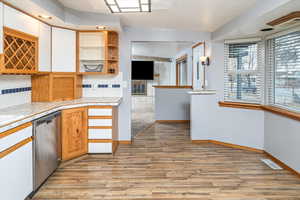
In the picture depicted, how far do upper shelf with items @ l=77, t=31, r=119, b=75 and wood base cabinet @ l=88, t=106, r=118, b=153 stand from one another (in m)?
0.78

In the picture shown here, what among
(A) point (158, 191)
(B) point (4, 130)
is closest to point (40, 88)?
(B) point (4, 130)

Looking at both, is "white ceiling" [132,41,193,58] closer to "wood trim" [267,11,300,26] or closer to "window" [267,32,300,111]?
"window" [267,32,300,111]

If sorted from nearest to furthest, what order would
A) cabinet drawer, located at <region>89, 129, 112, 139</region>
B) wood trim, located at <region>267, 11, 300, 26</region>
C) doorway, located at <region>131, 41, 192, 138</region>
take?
wood trim, located at <region>267, 11, 300, 26</region> < cabinet drawer, located at <region>89, 129, 112, 139</region> < doorway, located at <region>131, 41, 192, 138</region>

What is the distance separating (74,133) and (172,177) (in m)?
1.51

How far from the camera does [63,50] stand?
4012mm

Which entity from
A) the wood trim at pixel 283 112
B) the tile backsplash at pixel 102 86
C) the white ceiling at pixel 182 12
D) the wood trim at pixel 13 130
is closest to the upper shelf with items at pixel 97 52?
the tile backsplash at pixel 102 86

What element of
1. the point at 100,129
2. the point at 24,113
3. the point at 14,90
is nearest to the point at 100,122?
the point at 100,129

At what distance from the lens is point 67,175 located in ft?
10.4

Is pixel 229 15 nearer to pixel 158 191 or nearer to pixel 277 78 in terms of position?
pixel 277 78

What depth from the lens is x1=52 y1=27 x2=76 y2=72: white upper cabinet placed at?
3894mm

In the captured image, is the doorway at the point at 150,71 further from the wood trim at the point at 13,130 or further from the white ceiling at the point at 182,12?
the wood trim at the point at 13,130

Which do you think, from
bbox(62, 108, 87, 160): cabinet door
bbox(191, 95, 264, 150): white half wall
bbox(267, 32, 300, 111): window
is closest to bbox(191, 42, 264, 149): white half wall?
bbox(191, 95, 264, 150): white half wall

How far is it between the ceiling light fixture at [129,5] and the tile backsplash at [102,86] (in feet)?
4.90

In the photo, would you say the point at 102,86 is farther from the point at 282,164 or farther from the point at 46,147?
the point at 282,164
